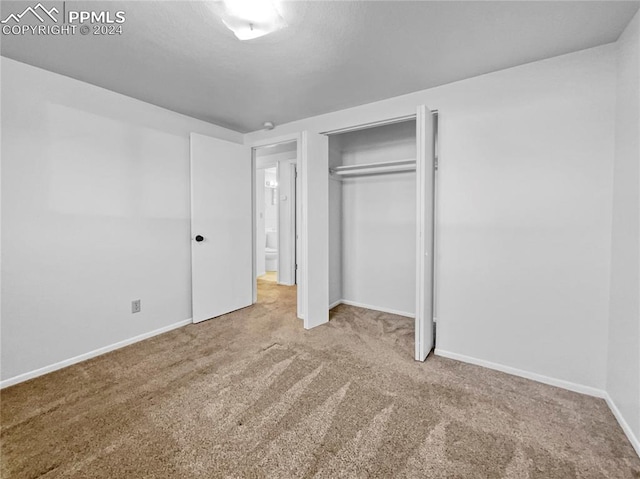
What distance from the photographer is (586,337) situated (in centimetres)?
195

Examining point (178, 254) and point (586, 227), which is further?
point (178, 254)

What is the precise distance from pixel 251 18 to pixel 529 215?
2280 mm

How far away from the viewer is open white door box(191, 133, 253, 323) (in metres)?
3.19

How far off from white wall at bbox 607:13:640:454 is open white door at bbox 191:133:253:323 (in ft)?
11.3

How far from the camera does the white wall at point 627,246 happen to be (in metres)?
1.53

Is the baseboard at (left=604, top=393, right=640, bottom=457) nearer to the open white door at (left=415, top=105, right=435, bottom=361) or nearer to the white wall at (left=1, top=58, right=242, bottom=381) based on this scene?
the open white door at (left=415, top=105, right=435, bottom=361)

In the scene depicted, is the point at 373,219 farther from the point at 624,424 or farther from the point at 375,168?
the point at 624,424

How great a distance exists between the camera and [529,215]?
2105 mm

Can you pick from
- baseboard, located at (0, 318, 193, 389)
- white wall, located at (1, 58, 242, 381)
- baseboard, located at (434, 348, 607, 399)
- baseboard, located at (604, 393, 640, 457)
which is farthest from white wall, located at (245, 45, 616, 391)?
baseboard, located at (0, 318, 193, 389)

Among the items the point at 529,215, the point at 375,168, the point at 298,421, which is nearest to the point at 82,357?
the point at 298,421

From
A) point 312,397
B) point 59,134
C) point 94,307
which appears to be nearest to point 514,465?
point 312,397

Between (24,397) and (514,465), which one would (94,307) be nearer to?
(24,397)

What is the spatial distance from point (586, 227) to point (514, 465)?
159cm

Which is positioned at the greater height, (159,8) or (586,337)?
(159,8)
